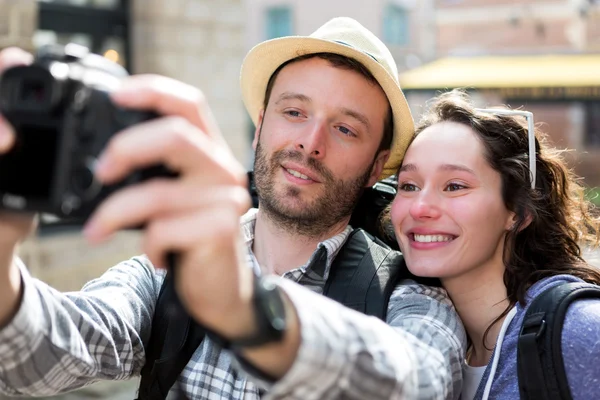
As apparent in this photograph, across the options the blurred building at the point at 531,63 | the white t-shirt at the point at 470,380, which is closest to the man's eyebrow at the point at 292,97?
the white t-shirt at the point at 470,380

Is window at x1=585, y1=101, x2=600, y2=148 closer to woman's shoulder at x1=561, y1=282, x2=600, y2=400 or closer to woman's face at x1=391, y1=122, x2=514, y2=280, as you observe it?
woman's face at x1=391, y1=122, x2=514, y2=280

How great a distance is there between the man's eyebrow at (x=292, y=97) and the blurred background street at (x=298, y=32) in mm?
544

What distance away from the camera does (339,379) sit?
1123mm

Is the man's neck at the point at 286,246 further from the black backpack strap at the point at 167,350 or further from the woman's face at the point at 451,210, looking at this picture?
the black backpack strap at the point at 167,350

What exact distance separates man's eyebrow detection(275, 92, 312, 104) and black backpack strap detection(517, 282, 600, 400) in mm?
960

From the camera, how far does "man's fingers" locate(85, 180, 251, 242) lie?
2.98ft

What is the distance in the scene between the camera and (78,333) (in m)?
1.59

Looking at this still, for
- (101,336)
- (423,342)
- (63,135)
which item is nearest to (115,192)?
(63,135)

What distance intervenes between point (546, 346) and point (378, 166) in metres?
0.98

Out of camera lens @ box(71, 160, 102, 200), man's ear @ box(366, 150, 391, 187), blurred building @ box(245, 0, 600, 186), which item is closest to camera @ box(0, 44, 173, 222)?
camera lens @ box(71, 160, 102, 200)

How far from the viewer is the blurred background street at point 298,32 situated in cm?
555

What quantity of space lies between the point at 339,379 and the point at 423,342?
43 centimetres

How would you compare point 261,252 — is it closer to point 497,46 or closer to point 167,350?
point 167,350

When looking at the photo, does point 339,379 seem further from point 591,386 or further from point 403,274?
point 403,274
